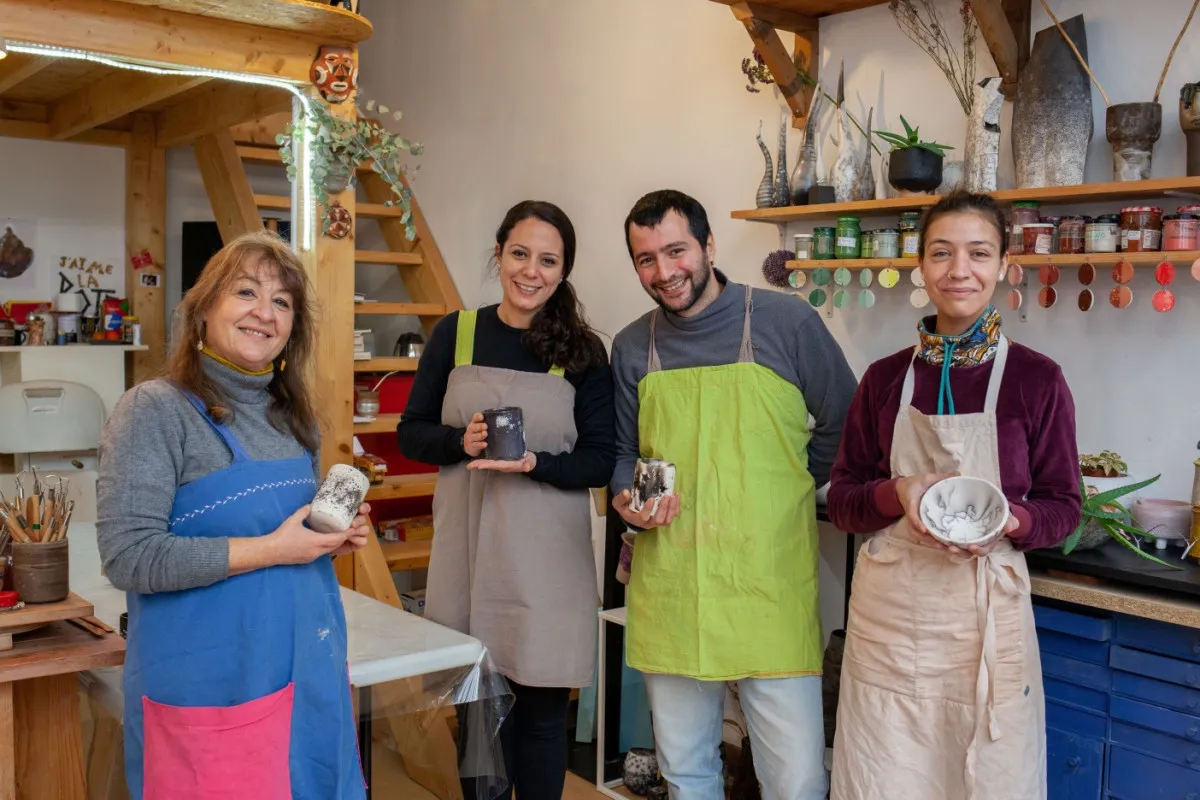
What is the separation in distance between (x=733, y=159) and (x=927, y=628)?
81.2 inches

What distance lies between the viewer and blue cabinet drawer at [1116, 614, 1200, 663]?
6.84 feet

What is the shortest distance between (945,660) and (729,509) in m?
0.48

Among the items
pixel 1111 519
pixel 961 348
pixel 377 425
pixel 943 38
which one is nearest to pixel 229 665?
pixel 961 348

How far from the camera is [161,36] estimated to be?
2.82 m

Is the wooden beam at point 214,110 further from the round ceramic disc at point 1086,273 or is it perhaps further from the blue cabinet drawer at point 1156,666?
the blue cabinet drawer at point 1156,666

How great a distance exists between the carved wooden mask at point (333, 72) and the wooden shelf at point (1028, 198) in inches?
45.8

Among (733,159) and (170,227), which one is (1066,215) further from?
(170,227)

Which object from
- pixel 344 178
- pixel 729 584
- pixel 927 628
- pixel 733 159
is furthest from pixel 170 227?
pixel 927 628

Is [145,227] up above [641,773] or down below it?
above

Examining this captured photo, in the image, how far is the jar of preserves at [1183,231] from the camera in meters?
2.36

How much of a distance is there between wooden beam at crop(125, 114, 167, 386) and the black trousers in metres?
3.81

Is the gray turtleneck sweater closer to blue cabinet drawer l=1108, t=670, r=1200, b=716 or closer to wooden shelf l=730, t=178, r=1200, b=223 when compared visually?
wooden shelf l=730, t=178, r=1200, b=223

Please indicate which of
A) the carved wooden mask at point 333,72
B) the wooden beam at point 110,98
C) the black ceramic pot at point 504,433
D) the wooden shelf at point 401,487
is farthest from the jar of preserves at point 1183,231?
the wooden beam at point 110,98

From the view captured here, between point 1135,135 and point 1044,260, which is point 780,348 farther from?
point 1135,135
